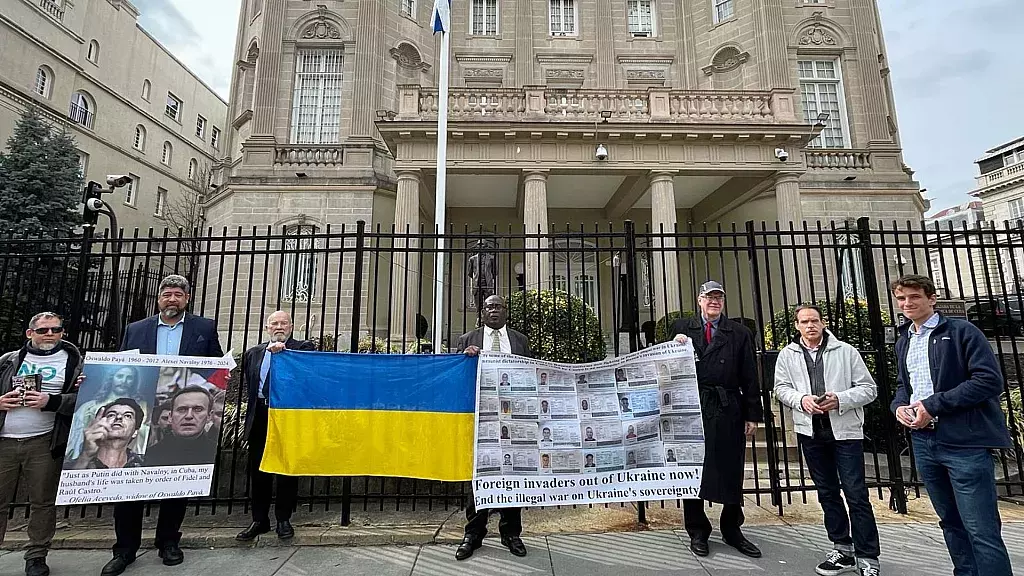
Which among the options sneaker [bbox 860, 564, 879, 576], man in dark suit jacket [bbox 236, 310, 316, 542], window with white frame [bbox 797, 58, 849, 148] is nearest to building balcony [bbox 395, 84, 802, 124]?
window with white frame [bbox 797, 58, 849, 148]

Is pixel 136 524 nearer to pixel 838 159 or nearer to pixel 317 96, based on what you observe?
pixel 317 96

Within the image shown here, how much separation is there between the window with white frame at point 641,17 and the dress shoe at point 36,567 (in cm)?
2303

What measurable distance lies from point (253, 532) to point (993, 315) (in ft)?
23.4

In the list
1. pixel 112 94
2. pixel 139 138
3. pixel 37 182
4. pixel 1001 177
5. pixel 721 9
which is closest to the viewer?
pixel 37 182

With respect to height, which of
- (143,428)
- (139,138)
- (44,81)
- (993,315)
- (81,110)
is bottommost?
(143,428)

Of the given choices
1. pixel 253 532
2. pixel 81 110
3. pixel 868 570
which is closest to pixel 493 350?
pixel 253 532

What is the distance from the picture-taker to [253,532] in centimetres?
415

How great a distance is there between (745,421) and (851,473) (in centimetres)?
77

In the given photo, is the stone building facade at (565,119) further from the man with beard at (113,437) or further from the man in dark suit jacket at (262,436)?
the man with beard at (113,437)

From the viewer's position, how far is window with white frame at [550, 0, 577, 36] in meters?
20.7

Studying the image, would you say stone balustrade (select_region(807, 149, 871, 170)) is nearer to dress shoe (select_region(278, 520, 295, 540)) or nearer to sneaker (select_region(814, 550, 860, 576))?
sneaker (select_region(814, 550, 860, 576))

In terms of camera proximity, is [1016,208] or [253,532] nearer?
[253,532]

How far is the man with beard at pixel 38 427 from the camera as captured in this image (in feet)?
11.8

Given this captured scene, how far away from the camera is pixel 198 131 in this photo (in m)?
34.7
